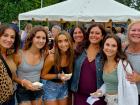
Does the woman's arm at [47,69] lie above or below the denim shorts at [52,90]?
above

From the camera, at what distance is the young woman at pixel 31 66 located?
5402 millimetres

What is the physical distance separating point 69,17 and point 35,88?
762 centimetres

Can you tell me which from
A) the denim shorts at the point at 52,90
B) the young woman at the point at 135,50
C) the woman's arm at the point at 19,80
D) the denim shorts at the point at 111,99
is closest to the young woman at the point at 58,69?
the denim shorts at the point at 52,90

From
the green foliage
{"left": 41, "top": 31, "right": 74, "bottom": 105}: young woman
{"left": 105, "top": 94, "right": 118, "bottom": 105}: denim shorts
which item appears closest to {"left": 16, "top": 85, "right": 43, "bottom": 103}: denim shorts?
{"left": 41, "top": 31, "right": 74, "bottom": 105}: young woman

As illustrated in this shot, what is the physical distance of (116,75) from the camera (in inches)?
203

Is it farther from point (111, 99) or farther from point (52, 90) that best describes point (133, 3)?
point (111, 99)

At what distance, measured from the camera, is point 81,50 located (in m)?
5.72

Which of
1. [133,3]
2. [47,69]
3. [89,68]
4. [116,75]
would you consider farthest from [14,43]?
[133,3]

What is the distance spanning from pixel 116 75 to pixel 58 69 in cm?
100

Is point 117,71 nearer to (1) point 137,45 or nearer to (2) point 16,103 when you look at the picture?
(1) point 137,45

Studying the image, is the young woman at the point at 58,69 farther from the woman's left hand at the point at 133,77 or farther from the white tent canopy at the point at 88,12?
the white tent canopy at the point at 88,12

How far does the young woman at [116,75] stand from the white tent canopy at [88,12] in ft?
22.3

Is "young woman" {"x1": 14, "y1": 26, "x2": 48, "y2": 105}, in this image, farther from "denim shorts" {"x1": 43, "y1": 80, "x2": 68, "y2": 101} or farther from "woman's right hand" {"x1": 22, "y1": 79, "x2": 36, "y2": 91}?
"denim shorts" {"x1": 43, "y1": 80, "x2": 68, "y2": 101}

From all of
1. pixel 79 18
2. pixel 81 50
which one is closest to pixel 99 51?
pixel 81 50
